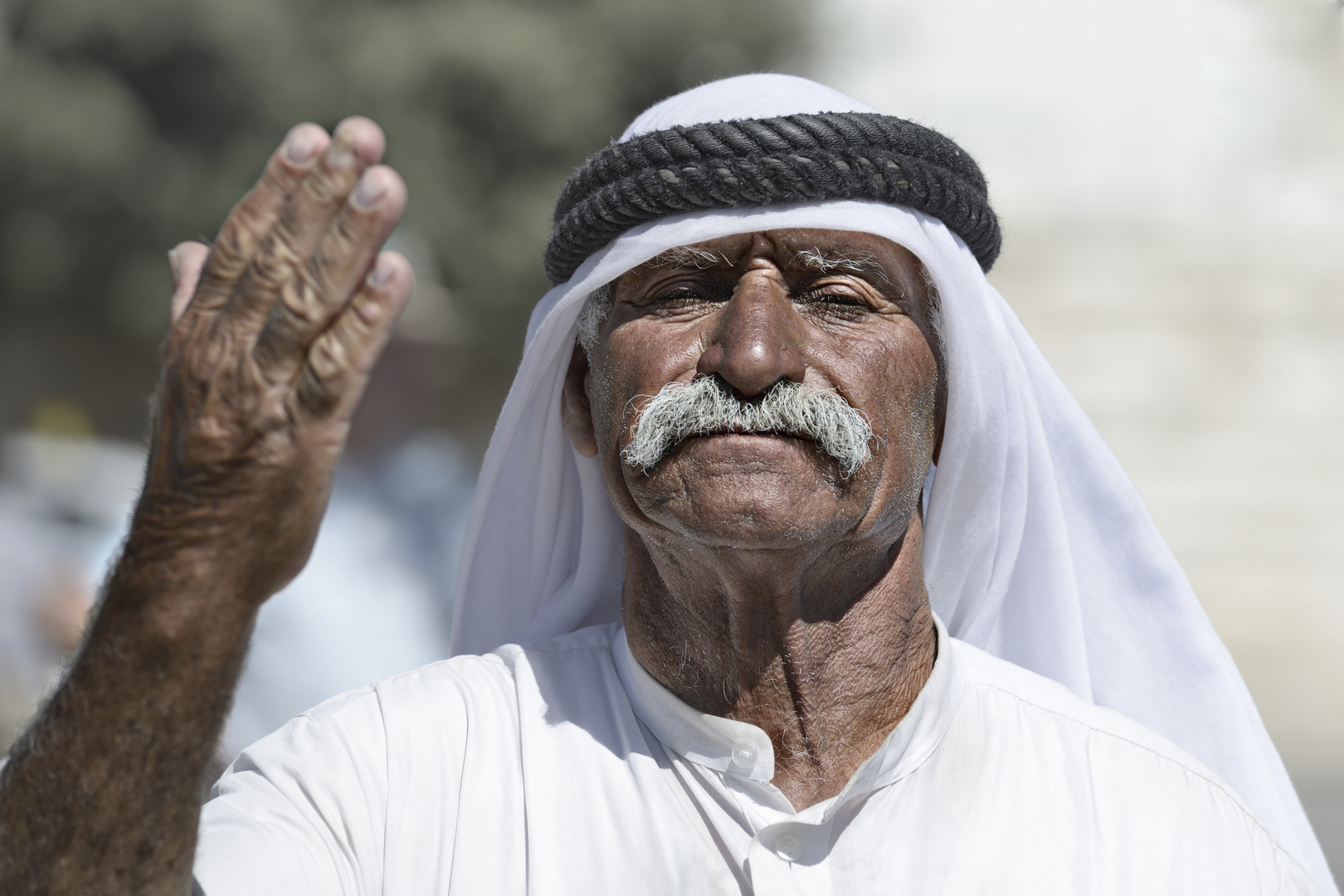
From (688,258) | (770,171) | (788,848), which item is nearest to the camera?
(788,848)

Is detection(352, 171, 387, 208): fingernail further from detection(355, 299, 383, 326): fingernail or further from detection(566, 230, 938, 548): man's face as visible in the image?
detection(566, 230, 938, 548): man's face

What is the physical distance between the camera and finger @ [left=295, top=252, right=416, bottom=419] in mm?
1482

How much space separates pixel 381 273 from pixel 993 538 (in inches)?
64.4

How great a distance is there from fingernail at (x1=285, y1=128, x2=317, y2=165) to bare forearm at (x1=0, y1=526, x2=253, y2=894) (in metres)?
0.51

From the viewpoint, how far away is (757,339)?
2.27 metres

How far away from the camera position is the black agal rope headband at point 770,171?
2.35 metres

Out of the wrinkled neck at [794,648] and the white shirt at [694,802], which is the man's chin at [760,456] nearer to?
the wrinkled neck at [794,648]

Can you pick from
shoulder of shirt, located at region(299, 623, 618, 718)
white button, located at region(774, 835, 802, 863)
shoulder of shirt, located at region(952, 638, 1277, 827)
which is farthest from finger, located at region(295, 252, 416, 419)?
shoulder of shirt, located at region(952, 638, 1277, 827)

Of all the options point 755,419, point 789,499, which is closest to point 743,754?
point 789,499

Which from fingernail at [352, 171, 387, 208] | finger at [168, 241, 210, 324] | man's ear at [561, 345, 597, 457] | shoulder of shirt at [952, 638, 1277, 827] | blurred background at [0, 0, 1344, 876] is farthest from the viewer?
blurred background at [0, 0, 1344, 876]

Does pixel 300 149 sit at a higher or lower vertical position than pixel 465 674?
higher

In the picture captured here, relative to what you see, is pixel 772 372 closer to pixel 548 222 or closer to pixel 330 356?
pixel 330 356

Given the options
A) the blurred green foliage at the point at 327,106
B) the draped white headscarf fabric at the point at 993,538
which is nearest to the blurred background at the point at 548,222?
the blurred green foliage at the point at 327,106

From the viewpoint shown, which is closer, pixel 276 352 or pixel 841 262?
pixel 276 352
